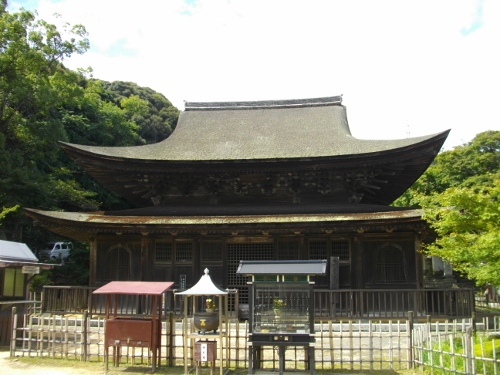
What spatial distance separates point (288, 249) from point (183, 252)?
400 cm

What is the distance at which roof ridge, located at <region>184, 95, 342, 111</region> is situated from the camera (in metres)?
26.0

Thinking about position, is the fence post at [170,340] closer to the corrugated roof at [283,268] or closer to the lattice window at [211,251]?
the corrugated roof at [283,268]

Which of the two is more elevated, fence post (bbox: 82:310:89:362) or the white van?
the white van

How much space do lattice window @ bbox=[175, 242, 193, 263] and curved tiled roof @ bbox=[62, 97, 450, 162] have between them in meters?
3.21

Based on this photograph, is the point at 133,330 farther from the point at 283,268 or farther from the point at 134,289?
the point at 283,268

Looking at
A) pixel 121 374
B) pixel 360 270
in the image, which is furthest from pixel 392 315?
pixel 121 374

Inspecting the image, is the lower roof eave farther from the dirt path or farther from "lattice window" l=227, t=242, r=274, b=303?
the dirt path

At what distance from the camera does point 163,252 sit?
1930 cm

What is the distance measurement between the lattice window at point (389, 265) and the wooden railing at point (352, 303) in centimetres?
56

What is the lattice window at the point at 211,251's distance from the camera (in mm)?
19078

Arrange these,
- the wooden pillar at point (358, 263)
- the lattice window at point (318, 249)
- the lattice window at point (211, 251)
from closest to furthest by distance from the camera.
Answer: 1. the wooden pillar at point (358, 263)
2. the lattice window at point (318, 249)
3. the lattice window at point (211, 251)

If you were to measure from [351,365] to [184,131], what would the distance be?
15039 mm

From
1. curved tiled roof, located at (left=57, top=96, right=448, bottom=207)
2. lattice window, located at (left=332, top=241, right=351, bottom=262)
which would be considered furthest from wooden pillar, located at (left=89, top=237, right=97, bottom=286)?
lattice window, located at (left=332, top=241, right=351, bottom=262)

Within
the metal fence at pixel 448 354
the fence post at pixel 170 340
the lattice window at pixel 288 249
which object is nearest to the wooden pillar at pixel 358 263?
the lattice window at pixel 288 249
